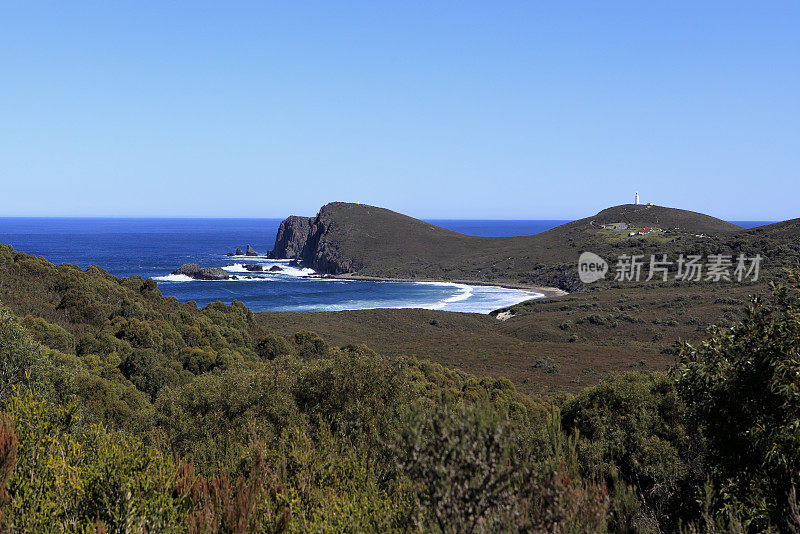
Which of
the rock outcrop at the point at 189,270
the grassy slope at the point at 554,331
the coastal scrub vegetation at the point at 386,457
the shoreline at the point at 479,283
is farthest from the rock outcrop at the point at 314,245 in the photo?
the coastal scrub vegetation at the point at 386,457

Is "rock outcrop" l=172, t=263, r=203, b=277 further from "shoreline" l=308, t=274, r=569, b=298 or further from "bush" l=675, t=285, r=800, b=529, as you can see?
"bush" l=675, t=285, r=800, b=529

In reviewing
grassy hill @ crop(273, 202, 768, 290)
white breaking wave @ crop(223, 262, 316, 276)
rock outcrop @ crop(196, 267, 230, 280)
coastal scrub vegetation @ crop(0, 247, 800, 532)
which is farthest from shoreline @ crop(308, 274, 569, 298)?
coastal scrub vegetation @ crop(0, 247, 800, 532)

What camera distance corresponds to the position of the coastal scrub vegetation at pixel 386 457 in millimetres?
6301

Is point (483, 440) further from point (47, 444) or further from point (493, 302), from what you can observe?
point (493, 302)

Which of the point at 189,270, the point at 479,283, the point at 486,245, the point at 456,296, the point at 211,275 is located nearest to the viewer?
the point at 456,296

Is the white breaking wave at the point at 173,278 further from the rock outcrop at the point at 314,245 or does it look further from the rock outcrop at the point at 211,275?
the rock outcrop at the point at 314,245

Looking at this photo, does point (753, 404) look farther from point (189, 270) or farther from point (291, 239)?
point (291, 239)

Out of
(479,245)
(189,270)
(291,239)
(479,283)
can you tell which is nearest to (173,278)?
(189,270)

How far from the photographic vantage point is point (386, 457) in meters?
10.4

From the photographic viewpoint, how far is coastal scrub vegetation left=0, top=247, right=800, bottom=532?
6.30 metres

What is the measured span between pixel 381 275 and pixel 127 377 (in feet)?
378

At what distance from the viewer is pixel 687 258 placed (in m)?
98.9

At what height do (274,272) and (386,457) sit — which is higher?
(386,457)

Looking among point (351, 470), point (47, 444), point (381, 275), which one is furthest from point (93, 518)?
point (381, 275)
